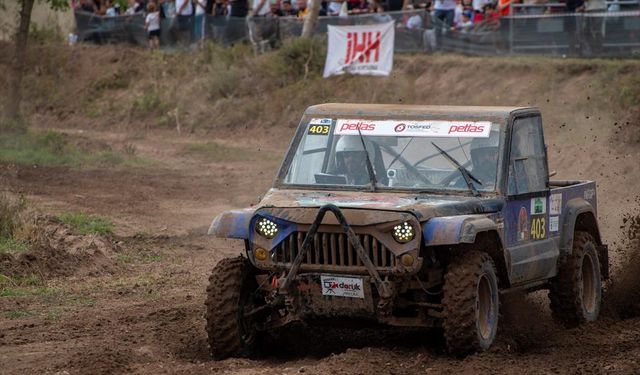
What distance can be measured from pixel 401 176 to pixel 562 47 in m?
16.3

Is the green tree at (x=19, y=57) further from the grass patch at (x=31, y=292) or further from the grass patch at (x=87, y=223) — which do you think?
the grass patch at (x=31, y=292)

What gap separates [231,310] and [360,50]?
66.0 feet

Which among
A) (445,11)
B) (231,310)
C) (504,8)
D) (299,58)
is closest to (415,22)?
(445,11)

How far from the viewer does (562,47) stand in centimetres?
2439

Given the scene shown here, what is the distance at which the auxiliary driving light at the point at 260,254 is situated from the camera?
27.0 feet

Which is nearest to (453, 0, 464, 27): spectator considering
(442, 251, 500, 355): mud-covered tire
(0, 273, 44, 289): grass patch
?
(0, 273, 44, 289): grass patch

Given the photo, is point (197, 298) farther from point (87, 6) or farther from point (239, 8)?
point (87, 6)

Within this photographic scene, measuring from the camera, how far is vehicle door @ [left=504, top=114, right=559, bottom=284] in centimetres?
901

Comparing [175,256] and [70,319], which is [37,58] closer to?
[175,256]

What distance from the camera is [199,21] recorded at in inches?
1266

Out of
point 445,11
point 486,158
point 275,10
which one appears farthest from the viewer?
point 275,10

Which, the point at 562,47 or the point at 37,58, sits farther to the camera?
the point at 37,58

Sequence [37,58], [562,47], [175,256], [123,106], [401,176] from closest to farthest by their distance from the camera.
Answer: [401,176]
[175,256]
[562,47]
[123,106]
[37,58]

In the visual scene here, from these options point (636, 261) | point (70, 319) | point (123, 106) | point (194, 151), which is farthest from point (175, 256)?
point (123, 106)
